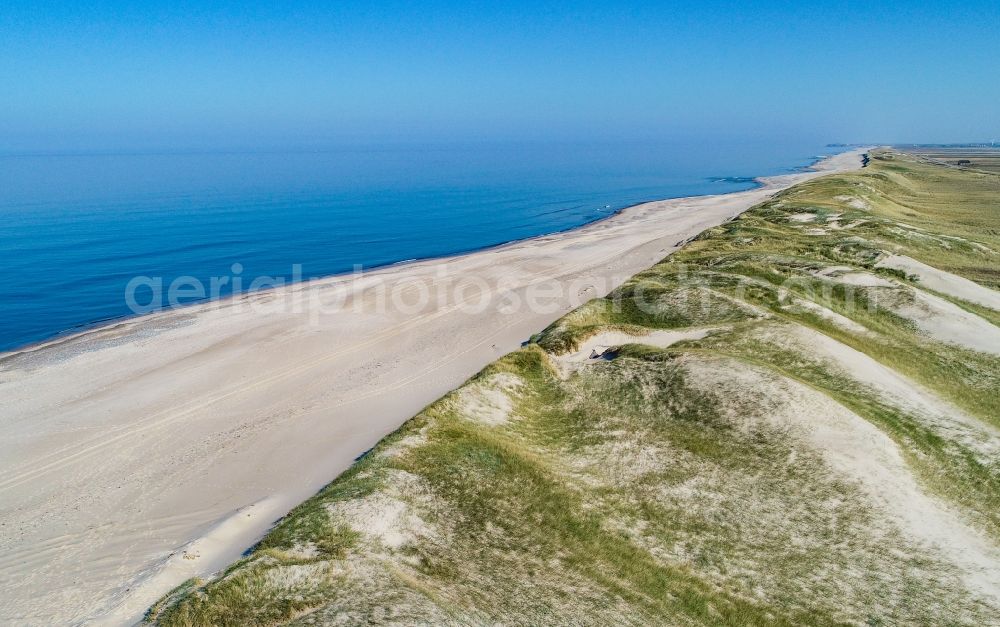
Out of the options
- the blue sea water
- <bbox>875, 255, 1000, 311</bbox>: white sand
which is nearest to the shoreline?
the blue sea water

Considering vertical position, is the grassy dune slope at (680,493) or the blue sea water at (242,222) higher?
the blue sea water at (242,222)

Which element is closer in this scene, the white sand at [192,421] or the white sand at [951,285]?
the white sand at [192,421]

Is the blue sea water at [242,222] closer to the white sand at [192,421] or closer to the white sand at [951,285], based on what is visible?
the white sand at [192,421]

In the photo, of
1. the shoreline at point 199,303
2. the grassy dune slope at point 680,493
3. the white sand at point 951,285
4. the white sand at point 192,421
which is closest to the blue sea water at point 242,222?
the shoreline at point 199,303

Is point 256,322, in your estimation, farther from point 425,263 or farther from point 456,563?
point 456,563

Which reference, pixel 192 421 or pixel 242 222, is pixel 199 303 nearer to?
pixel 192 421
